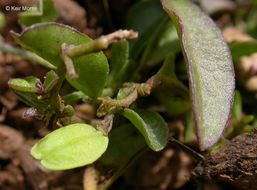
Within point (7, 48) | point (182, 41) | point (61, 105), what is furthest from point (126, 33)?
point (7, 48)

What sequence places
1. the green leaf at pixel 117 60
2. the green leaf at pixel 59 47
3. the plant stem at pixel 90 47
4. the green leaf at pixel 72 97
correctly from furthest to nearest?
the green leaf at pixel 117 60 < the green leaf at pixel 72 97 < the green leaf at pixel 59 47 < the plant stem at pixel 90 47

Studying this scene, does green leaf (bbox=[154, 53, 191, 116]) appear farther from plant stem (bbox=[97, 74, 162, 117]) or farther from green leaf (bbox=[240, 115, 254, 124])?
green leaf (bbox=[240, 115, 254, 124])

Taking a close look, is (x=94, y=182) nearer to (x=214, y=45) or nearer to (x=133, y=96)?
(x=133, y=96)

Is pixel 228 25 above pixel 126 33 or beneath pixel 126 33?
beneath

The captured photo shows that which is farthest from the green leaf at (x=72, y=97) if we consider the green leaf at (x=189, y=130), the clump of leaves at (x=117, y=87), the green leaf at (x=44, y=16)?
the green leaf at (x=189, y=130)

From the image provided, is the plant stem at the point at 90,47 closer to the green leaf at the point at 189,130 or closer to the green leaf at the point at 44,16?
the green leaf at the point at 44,16

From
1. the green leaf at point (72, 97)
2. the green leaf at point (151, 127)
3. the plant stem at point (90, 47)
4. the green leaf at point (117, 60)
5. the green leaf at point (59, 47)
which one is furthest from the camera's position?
the green leaf at point (117, 60)
